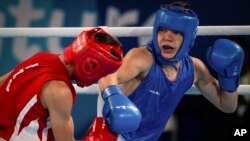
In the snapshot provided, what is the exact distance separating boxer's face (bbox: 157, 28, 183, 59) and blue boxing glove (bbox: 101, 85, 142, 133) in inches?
11.2

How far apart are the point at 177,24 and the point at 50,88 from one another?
60cm

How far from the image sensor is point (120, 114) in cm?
161

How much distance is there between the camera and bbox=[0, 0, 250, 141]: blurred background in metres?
2.81

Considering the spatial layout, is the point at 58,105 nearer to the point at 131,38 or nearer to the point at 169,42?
the point at 169,42

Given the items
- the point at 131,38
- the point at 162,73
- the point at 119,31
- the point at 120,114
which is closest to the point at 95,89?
the point at 119,31

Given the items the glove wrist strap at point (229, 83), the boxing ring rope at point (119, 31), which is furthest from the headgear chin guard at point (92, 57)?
the glove wrist strap at point (229, 83)

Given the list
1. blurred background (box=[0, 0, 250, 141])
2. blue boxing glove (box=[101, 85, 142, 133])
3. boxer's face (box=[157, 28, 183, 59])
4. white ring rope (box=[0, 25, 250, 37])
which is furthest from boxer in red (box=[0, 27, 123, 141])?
blurred background (box=[0, 0, 250, 141])

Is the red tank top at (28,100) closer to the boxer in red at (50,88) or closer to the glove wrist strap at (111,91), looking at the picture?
the boxer in red at (50,88)

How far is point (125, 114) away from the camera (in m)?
1.61

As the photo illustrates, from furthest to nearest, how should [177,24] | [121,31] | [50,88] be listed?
1. [121,31]
2. [177,24]
3. [50,88]

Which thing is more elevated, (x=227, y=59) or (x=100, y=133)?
(x=227, y=59)

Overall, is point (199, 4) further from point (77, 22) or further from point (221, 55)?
point (221, 55)

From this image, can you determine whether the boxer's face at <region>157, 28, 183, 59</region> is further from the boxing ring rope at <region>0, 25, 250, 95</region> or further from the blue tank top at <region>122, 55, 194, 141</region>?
the boxing ring rope at <region>0, 25, 250, 95</region>

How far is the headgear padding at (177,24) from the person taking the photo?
6.09ft
